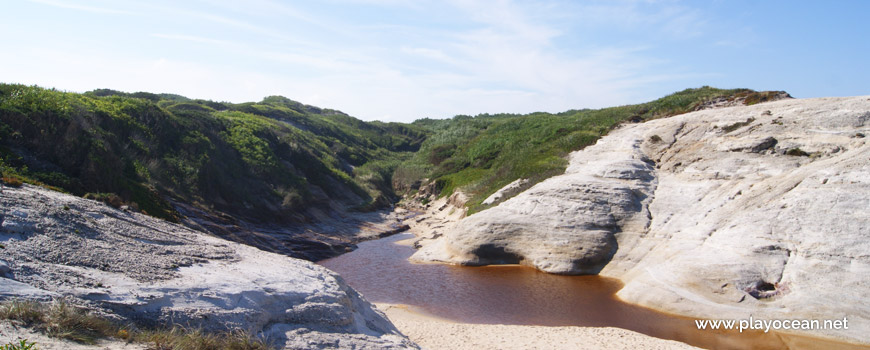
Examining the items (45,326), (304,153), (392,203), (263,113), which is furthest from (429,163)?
(45,326)

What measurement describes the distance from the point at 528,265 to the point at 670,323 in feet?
26.1

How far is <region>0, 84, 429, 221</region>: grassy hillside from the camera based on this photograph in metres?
15.5

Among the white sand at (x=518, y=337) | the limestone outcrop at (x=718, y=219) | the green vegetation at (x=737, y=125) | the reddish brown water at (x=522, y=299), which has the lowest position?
the reddish brown water at (x=522, y=299)

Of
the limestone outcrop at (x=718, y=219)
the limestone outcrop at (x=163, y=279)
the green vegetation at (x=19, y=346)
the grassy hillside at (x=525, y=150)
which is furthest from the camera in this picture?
the grassy hillside at (x=525, y=150)

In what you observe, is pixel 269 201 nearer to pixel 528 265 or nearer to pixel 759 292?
pixel 528 265

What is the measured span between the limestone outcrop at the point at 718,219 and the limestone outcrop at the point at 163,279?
11230 millimetres

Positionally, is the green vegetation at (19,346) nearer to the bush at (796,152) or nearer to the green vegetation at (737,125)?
the bush at (796,152)

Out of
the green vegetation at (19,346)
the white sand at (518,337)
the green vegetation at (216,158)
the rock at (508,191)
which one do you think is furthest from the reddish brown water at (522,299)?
the green vegetation at (19,346)

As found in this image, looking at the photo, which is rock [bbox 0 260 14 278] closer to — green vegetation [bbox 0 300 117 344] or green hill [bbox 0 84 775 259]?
green vegetation [bbox 0 300 117 344]

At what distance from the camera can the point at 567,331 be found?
1372 centimetres

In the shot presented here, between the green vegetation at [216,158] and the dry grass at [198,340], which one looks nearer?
the dry grass at [198,340]

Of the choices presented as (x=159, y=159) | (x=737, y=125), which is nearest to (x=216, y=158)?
(x=159, y=159)

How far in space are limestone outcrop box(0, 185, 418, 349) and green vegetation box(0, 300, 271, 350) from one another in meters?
0.32

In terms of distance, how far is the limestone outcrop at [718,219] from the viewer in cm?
1438
